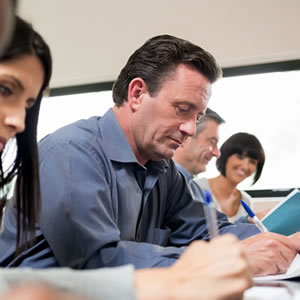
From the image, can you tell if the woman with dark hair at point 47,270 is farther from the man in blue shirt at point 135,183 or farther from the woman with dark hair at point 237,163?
the woman with dark hair at point 237,163

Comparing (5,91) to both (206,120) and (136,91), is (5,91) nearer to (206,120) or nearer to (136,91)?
(136,91)

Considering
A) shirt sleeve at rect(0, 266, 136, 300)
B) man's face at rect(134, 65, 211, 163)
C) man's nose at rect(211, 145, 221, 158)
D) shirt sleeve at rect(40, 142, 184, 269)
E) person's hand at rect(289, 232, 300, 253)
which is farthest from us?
man's nose at rect(211, 145, 221, 158)

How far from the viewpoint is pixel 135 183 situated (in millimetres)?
1035

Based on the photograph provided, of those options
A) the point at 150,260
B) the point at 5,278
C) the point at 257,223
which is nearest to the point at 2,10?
the point at 5,278

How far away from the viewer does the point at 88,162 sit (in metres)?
0.86

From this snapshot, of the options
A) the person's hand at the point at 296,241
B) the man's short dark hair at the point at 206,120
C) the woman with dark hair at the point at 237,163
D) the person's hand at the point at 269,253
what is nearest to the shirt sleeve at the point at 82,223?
the person's hand at the point at 269,253

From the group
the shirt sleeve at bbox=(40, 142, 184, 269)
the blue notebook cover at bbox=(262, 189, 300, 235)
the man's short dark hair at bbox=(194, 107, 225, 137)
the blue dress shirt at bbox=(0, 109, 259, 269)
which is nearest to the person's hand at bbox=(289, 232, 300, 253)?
the blue dress shirt at bbox=(0, 109, 259, 269)

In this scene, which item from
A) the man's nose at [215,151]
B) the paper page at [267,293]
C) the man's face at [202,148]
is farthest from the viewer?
the man's nose at [215,151]

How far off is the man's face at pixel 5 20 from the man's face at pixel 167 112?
0.94 meters

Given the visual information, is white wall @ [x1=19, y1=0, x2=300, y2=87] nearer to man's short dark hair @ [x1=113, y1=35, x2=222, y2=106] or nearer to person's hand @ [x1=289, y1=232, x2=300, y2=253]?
man's short dark hair @ [x1=113, y1=35, x2=222, y2=106]

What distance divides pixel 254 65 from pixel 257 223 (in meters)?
1.73

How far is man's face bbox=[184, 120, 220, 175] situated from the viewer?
2.17m

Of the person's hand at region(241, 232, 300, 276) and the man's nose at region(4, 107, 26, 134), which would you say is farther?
the person's hand at region(241, 232, 300, 276)

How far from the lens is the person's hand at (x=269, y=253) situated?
83cm
